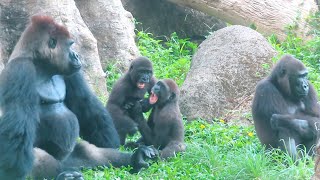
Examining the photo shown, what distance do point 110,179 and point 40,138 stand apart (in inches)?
27.8

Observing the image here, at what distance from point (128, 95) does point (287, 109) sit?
167 centimetres

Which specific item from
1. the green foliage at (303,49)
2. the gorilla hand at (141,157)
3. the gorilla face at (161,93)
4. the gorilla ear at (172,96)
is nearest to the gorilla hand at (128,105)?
the gorilla face at (161,93)

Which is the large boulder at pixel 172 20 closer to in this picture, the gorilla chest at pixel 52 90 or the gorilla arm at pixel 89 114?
the gorilla arm at pixel 89 114

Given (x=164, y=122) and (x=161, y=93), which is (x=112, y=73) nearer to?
(x=161, y=93)

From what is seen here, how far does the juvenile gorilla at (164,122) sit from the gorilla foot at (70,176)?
1.17 m

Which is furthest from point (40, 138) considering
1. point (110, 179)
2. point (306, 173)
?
point (306, 173)

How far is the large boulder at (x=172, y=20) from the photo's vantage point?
38.8ft

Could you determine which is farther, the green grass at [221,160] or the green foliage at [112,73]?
the green foliage at [112,73]

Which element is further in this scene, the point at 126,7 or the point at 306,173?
the point at 126,7

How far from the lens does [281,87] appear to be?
7.50 metres

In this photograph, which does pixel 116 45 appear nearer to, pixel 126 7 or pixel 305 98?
pixel 126 7

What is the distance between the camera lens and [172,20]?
1191 cm

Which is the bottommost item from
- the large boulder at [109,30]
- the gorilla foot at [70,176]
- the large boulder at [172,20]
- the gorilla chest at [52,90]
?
the large boulder at [172,20]

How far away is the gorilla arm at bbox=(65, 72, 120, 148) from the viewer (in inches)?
276
